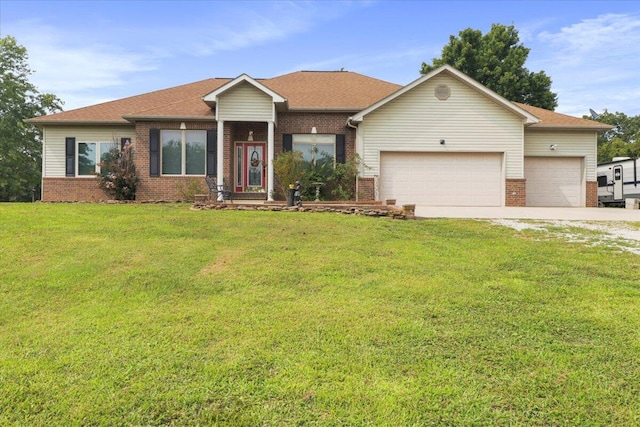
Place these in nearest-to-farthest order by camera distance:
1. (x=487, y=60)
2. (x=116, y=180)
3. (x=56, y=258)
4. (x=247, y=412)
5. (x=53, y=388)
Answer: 1. (x=247, y=412)
2. (x=53, y=388)
3. (x=56, y=258)
4. (x=116, y=180)
5. (x=487, y=60)

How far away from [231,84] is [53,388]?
12646 mm

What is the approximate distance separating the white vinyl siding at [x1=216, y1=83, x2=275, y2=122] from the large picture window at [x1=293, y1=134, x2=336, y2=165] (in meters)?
1.78

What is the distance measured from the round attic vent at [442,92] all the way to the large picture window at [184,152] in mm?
8982

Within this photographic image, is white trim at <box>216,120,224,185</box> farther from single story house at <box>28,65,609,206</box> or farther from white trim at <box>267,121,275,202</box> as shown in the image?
white trim at <box>267,121,275,202</box>

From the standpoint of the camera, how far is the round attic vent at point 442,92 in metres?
15.2

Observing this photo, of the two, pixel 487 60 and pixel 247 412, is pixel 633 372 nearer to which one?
pixel 247 412

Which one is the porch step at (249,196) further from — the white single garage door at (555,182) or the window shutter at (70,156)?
the white single garage door at (555,182)

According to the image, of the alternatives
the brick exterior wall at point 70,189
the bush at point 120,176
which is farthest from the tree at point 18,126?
the bush at point 120,176

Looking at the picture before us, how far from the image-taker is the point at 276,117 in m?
15.2

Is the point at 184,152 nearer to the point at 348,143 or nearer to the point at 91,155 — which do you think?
the point at 91,155

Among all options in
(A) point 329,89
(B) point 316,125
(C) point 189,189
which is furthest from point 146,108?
(A) point 329,89

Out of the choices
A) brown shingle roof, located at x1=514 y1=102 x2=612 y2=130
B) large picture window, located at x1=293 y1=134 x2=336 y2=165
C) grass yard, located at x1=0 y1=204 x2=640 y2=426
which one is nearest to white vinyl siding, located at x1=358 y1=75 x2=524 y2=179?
large picture window, located at x1=293 y1=134 x2=336 y2=165

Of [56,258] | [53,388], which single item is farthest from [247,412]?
[56,258]

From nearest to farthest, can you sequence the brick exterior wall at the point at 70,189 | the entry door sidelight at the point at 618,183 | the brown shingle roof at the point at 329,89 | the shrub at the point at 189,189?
1. the shrub at the point at 189,189
2. the brown shingle roof at the point at 329,89
3. the brick exterior wall at the point at 70,189
4. the entry door sidelight at the point at 618,183
